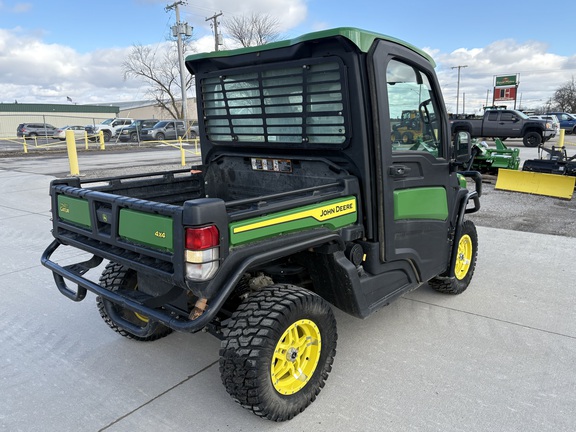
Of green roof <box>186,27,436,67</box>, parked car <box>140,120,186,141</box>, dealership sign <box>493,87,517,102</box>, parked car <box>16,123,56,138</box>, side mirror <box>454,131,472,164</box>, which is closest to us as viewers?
green roof <box>186,27,436,67</box>

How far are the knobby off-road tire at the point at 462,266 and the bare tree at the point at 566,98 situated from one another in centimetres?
7327

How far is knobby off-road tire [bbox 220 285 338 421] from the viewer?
238 cm

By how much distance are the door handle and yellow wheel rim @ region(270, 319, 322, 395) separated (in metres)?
1.15

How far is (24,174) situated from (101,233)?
1212cm

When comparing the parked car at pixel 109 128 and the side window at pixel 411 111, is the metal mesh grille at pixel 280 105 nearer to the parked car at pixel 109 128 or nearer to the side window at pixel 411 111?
the side window at pixel 411 111

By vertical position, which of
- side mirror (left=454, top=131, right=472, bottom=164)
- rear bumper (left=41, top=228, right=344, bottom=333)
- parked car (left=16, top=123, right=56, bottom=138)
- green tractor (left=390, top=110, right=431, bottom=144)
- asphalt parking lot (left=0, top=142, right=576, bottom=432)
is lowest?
asphalt parking lot (left=0, top=142, right=576, bottom=432)

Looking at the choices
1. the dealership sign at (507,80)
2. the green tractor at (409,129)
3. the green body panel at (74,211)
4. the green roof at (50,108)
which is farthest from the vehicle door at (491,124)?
the green roof at (50,108)

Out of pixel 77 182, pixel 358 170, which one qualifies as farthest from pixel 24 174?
pixel 358 170

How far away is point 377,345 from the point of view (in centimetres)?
339

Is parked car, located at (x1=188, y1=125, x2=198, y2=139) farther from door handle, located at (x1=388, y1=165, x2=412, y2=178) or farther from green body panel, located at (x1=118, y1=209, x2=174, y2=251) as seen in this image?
green body panel, located at (x1=118, y1=209, x2=174, y2=251)

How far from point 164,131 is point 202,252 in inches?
1180

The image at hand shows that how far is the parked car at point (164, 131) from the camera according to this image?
1188 inches

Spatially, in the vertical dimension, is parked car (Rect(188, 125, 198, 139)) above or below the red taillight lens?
above

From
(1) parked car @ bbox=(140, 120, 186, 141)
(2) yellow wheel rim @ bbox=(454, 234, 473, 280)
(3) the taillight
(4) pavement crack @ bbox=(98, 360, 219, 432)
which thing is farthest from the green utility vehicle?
(1) parked car @ bbox=(140, 120, 186, 141)
